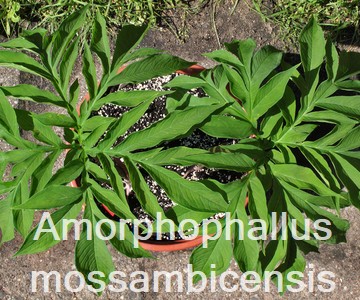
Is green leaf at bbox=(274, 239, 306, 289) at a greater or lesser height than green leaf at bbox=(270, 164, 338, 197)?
lesser

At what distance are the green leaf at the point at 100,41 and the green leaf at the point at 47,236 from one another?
14.1 inches

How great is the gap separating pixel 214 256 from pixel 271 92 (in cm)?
42

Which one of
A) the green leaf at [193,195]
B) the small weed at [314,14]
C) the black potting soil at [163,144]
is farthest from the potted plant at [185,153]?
the small weed at [314,14]

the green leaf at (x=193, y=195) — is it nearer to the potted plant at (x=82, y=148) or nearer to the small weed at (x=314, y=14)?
the potted plant at (x=82, y=148)

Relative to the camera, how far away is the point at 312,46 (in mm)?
1387

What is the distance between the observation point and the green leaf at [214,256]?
4.30 feet

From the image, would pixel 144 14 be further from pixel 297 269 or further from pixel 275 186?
pixel 297 269

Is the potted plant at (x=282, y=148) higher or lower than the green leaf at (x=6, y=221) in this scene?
higher

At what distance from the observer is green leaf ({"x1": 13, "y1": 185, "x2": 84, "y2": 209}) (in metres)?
1.17

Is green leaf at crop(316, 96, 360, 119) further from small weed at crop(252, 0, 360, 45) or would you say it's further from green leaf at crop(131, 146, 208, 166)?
small weed at crop(252, 0, 360, 45)

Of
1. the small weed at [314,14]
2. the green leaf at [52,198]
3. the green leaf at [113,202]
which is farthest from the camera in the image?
the small weed at [314,14]

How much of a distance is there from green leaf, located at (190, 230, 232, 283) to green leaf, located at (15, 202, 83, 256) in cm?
31

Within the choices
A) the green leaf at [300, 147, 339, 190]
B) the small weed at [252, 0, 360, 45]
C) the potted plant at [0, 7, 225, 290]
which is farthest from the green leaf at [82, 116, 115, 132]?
the small weed at [252, 0, 360, 45]

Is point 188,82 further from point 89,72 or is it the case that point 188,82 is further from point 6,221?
point 6,221
